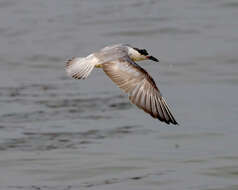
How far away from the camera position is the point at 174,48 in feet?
42.4

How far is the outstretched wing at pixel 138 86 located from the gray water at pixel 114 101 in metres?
0.98

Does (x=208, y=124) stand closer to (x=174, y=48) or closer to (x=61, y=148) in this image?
(x=61, y=148)

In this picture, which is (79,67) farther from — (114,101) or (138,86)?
(114,101)

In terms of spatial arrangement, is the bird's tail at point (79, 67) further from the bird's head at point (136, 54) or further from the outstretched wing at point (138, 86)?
the bird's head at point (136, 54)

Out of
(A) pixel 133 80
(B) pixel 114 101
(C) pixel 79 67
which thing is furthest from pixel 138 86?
(B) pixel 114 101

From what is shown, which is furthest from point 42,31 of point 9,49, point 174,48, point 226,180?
point 226,180

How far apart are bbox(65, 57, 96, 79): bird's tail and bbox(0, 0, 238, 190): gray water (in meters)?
1.26

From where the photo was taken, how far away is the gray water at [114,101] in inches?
338

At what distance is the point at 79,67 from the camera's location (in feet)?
24.9

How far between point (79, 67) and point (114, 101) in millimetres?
3053

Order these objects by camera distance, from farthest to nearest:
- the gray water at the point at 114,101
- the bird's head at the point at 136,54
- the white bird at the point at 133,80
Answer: the gray water at the point at 114,101
the bird's head at the point at 136,54
the white bird at the point at 133,80

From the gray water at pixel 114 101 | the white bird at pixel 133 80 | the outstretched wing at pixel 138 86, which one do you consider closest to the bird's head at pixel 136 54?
the white bird at pixel 133 80

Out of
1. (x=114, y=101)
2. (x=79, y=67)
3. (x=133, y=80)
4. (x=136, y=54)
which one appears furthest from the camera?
(x=114, y=101)

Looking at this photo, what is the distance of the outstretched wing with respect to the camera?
292 inches
